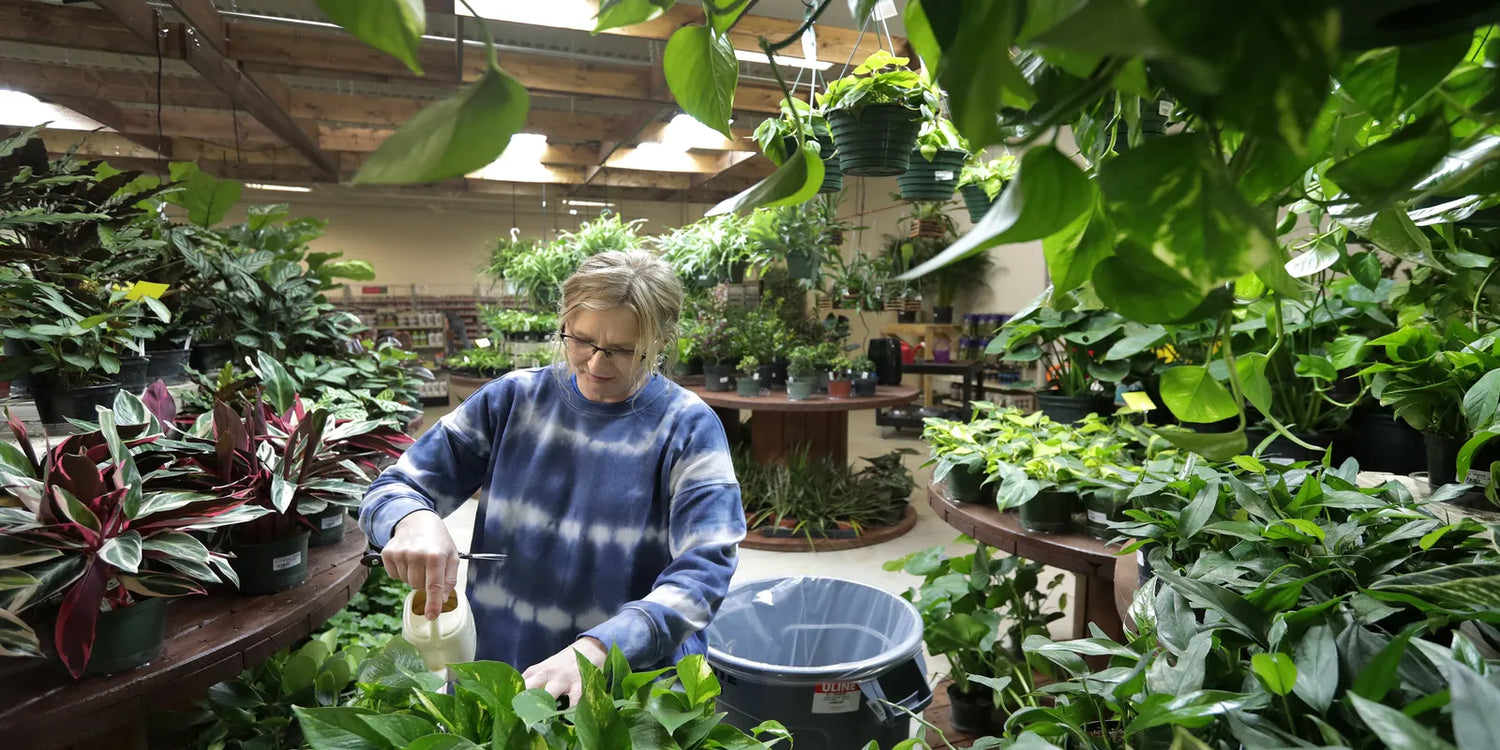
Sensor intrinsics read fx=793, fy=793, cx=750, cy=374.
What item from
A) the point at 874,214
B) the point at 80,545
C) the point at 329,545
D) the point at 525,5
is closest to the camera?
the point at 80,545

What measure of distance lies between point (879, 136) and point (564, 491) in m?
1.19

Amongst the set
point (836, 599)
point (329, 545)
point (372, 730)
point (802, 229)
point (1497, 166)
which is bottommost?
point (836, 599)

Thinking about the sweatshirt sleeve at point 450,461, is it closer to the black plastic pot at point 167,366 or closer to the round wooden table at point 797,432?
the black plastic pot at point 167,366

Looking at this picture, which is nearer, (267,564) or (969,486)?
(267,564)

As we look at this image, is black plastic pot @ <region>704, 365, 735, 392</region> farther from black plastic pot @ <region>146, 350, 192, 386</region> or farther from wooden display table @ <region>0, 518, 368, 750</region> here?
wooden display table @ <region>0, 518, 368, 750</region>

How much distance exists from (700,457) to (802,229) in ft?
10.8

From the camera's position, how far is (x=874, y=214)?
11.2m

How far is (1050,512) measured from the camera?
203 centimetres

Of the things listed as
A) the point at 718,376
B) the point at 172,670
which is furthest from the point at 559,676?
the point at 718,376

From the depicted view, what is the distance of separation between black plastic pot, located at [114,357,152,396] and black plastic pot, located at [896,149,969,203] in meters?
2.29

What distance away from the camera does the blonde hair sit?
1.60 meters

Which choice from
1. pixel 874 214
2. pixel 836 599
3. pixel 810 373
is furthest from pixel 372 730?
pixel 874 214

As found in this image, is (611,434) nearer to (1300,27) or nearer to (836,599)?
(836,599)

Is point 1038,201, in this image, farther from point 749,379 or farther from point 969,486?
point 749,379
